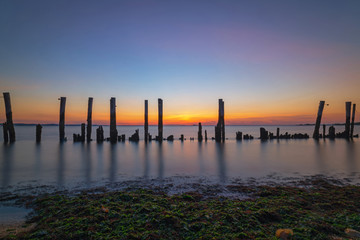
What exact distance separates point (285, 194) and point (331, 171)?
18.3 feet

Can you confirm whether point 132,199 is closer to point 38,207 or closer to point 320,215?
point 38,207

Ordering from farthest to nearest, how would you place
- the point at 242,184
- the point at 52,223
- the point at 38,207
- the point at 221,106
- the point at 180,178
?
1. the point at 221,106
2. the point at 180,178
3. the point at 242,184
4. the point at 38,207
5. the point at 52,223

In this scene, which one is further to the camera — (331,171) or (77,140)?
(77,140)

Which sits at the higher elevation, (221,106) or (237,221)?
(221,106)

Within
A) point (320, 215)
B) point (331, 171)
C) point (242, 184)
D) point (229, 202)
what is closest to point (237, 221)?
point (229, 202)

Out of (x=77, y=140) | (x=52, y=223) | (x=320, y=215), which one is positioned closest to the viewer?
(x=52, y=223)

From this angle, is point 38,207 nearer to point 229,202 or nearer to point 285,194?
point 229,202

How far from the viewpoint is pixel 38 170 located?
32.3ft

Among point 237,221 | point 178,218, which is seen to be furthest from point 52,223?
point 237,221

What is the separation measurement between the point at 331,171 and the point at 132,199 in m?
9.61

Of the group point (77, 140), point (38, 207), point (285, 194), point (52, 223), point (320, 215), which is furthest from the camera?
point (77, 140)

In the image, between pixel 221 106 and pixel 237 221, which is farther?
pixel 221 106

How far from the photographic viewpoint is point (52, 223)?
13.5 feet

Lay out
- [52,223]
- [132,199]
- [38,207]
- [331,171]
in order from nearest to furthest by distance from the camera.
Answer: [52,223] < [38,207] < [132,199] < [331,171]
